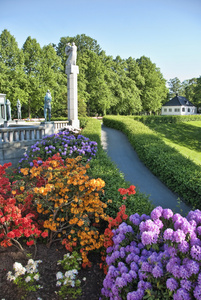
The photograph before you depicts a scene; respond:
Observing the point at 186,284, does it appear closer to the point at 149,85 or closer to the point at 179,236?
the point at 179,236

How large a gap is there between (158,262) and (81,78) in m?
33.1

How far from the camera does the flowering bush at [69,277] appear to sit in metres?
2.94

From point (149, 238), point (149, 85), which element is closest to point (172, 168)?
point (149, 238)


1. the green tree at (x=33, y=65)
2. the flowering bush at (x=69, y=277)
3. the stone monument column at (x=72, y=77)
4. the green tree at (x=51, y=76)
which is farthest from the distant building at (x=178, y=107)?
the flowering bush at (x=69, y=277)

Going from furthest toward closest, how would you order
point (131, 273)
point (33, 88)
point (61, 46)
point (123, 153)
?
point (61, 46) → point (33, 88) → point (123, 153) → point (131, 273)

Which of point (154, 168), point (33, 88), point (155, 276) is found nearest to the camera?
point (155, 276)

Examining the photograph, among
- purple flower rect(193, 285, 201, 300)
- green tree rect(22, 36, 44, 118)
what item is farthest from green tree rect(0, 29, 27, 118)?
purple flower rect(193, 285, 201, 300)

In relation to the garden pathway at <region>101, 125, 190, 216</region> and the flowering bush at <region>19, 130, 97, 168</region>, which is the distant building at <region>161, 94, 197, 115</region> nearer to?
the garden pathway at <region>101, 125, 190, 216</region>

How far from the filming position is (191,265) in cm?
213

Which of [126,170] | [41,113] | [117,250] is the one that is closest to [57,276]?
[117,250]

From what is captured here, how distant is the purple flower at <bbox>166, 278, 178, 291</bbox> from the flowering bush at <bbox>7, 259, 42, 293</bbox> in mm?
1762

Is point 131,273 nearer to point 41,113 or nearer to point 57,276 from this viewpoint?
point 57,276

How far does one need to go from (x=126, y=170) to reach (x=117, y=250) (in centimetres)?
559

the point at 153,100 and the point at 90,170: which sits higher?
the point at 153,100
